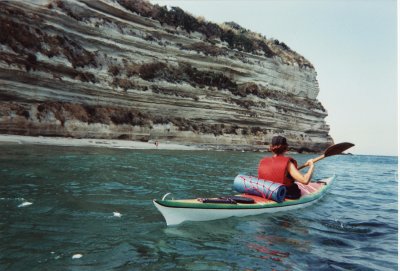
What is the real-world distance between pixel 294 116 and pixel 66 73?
28.1 m

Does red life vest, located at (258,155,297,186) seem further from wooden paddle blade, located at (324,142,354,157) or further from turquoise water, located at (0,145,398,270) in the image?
wooden paddle blade, located at (324,142,354,157)

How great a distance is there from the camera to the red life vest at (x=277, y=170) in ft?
24.6

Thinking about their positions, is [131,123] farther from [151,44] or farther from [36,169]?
[36,169]

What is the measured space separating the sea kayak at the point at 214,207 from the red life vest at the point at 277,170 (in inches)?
19.9

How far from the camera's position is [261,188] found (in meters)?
7.71

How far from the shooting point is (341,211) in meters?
9.19

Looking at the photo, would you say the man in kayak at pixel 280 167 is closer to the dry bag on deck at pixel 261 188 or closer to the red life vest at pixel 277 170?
the red life vest at pixel 277 170

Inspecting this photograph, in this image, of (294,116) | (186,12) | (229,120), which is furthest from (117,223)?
(294,116)

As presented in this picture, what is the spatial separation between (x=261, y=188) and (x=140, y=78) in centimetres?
2429

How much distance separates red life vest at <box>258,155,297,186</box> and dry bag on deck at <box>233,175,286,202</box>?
20cm

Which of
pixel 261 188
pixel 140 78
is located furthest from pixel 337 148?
pixel 140 78

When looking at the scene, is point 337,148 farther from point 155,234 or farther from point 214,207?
point 155,234

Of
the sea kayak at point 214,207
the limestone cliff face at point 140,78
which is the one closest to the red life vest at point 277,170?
the sea kayak at point 214,207

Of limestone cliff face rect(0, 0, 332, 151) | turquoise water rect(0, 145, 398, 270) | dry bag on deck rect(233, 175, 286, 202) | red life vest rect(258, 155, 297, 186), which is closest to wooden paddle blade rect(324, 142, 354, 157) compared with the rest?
turquoise water rect(0, 145, 398, 270)
